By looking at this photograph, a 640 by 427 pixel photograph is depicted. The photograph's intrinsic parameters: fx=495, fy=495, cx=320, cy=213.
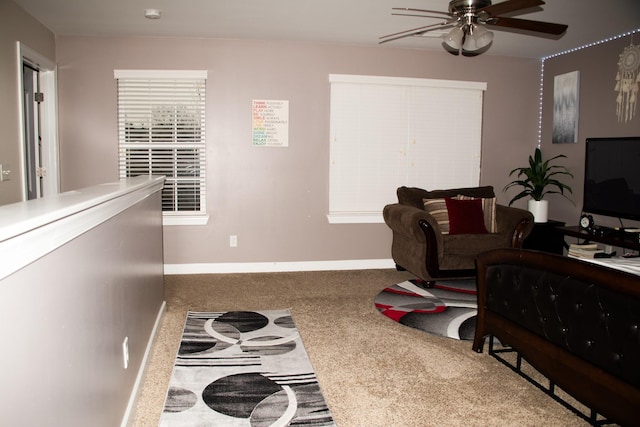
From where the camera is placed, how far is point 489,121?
5691mm

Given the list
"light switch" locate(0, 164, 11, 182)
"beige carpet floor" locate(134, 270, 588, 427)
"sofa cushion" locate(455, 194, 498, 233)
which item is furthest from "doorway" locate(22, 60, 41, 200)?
"sofa cushion" locate(455, 194, 498, 233)

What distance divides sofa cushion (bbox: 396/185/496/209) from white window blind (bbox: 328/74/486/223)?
412mm

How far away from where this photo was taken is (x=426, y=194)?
5.08m

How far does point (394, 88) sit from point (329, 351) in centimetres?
328

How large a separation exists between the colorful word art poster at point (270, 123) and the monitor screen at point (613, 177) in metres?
3.03

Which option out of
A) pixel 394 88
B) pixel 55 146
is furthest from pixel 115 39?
pixel 394 88

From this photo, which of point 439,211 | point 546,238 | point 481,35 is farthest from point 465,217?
point 481,35

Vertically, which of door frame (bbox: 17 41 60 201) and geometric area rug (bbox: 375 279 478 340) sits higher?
door frame (bbox: 17 41 60 201)

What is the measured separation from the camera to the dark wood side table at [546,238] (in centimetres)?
509

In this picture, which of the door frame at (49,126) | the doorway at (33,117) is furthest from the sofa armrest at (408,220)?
the doorway at (33,117)

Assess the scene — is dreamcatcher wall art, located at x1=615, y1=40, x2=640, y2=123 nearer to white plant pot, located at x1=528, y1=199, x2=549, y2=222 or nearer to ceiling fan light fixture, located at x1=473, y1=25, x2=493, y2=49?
white plant pot, located at x1=528, y1=199, x2=549, y2=222

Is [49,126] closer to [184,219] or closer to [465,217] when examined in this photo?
[184,219]

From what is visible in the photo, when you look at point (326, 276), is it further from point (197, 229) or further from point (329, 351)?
point (329, 351)

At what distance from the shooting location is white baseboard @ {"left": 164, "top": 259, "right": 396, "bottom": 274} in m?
5.15
